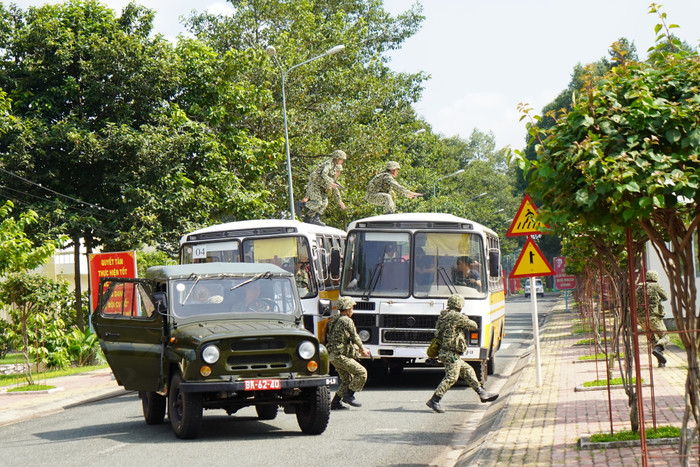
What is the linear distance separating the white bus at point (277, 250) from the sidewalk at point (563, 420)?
13.5 ft

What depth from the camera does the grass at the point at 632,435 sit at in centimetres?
938

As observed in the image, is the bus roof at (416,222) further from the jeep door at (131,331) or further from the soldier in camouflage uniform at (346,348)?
the jeep door at (131,331)

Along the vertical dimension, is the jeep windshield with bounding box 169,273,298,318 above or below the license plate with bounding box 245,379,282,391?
above

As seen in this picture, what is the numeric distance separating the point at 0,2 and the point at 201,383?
2222 cm

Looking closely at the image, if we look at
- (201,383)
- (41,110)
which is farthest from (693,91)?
(41,110)

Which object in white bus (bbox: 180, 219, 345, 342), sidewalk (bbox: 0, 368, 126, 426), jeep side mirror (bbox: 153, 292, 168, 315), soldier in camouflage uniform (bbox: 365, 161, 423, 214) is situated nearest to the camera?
jeep side mirror (bbox: 153, 292, 168, 315)

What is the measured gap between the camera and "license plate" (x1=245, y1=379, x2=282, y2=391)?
11078 millimetres

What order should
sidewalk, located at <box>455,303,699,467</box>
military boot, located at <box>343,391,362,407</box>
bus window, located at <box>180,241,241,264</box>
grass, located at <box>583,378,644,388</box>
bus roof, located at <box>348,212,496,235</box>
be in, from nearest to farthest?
1. sidewalk, located at <box>455,303,699,467</box>
2. military boot, located at <box>343,391,362,407</box>
3. grass, located at <box>583,378,644,388</box>
4. bus roof, located at <box>348,212,496,235</box>
5. bus window, located at <box>180,241,241,264</box>

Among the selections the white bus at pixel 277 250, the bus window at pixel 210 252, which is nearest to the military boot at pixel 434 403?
the white bus at pixel 277 250

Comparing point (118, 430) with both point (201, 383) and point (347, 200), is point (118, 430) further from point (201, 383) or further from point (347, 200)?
point (347, 200)

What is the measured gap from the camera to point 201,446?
11086 millimetres

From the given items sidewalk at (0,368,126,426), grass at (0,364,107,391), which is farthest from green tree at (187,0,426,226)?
sidewalk at (0,368,126,426)

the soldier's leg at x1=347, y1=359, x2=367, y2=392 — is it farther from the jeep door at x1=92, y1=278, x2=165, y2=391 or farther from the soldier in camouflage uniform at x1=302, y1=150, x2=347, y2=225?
the soldier in camouflage uniform at x1=302, y1=150, x2=347, y2=225

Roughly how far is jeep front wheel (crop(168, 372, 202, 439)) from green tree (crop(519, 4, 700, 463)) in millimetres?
5436
